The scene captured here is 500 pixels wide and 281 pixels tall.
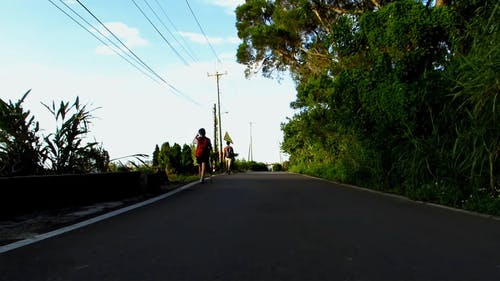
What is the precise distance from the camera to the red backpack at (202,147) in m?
17.4

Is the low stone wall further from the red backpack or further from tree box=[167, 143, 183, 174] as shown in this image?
tree box=[167, 143, 183, 174]

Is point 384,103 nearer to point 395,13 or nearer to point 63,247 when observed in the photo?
point 395,13

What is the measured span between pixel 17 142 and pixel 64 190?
152 cm

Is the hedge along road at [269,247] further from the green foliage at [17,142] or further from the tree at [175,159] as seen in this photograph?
the tree at [175,159]

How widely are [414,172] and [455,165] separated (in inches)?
57.7

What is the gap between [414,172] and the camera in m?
10.9

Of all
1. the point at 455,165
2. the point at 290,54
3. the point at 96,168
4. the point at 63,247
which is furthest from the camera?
the point at 290,54

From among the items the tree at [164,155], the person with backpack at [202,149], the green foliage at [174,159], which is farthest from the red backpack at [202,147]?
the tree at [164,155]

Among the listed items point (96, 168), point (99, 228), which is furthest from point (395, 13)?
point (99, 228)

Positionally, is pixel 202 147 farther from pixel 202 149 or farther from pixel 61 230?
pixel 61 230

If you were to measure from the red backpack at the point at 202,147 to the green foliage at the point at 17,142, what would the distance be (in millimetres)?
7633

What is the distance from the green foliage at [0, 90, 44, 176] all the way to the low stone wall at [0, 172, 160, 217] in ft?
3.74

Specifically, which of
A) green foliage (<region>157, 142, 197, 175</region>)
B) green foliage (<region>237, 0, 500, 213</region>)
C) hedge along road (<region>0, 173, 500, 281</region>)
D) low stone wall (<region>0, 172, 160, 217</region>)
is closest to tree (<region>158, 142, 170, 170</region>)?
green foliage (<region>157, 142, 197, 175</region>)

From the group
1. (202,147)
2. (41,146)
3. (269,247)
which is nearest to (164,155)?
(202,147)
